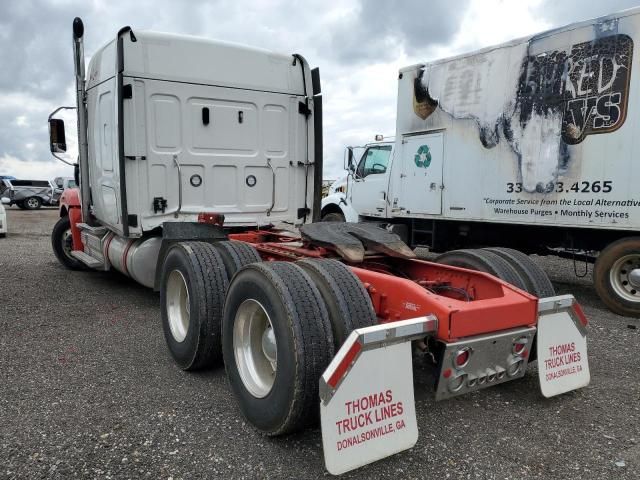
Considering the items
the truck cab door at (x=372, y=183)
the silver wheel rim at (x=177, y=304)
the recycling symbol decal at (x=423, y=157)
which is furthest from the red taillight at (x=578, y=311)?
the truck cab door at (x=372, y=183)

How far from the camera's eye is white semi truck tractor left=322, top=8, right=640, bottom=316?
5.70m

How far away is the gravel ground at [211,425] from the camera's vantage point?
2541 mm

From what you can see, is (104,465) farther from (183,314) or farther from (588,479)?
(588,479)

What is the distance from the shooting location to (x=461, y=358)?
2555 mm

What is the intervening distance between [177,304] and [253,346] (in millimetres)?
1358

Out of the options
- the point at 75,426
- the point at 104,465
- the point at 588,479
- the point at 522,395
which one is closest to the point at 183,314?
the point at 75,426

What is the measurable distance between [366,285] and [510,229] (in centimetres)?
502

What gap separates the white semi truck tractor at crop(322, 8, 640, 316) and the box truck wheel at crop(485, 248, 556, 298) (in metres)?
0.18

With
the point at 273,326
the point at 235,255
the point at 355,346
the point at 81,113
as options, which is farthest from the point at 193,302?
the point at 81,113

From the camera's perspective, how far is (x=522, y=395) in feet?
11.2

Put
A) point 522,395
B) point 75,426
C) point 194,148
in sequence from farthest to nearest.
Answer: point 194,148 < point 522,395 < point 75,426

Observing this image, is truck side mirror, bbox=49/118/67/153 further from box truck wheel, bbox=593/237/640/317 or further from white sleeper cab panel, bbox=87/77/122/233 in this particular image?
box truck wheel, bbox=593/237/640/317

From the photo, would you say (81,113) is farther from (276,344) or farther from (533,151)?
(533,151)

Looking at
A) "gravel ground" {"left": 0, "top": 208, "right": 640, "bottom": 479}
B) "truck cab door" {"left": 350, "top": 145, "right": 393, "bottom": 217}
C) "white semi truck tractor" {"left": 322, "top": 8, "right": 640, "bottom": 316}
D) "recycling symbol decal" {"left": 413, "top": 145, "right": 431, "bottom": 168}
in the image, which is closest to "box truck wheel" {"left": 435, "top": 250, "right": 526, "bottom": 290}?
"white semi truck tractor" {"left": 322, "top": 8, "right": 640, "bottom": 316}
